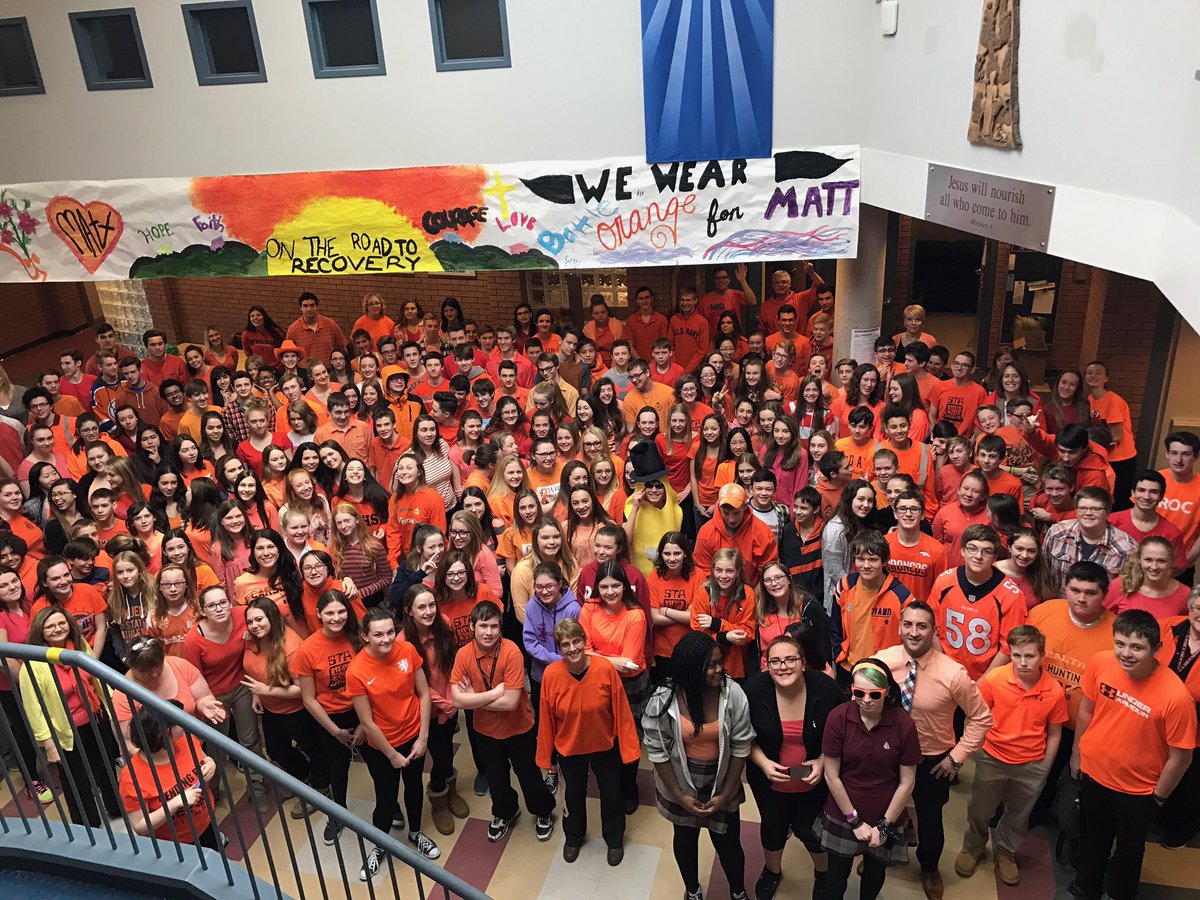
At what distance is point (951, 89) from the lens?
6488mm

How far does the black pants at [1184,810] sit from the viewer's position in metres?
4.82

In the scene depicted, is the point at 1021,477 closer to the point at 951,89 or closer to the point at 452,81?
the point at 951,89

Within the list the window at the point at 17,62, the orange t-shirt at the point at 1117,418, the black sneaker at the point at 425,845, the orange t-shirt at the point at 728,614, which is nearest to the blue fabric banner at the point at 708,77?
the orange t-shirt at the point at 1117,418

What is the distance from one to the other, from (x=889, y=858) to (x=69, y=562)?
5515 mm

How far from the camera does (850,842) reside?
4359 millimetres

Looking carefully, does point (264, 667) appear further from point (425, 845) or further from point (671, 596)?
point (671, 596)

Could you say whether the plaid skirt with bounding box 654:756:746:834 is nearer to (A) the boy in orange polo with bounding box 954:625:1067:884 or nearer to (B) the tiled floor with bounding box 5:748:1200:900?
(B) the tiled floor with bounding box 5:748:1200:900

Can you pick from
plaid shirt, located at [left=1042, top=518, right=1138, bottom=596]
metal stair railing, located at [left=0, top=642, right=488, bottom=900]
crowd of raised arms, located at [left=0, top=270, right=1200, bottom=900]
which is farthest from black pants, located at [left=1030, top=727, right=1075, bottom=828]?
metal stair railing, located at [left=0, top=642, right=488, bottom=900]

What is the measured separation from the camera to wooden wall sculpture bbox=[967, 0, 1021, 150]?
552cm

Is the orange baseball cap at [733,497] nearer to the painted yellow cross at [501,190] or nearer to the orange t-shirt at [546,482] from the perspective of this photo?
the orange t-shirt at [546,482]

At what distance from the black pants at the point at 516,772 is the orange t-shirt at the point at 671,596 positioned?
40.7 inches

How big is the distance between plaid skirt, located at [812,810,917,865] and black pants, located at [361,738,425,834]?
7.87 ft

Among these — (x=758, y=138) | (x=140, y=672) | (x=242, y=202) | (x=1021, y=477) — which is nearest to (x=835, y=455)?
(x=1021, y=477)

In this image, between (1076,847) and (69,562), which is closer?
(1076,847)
